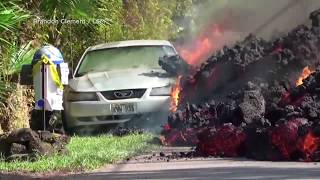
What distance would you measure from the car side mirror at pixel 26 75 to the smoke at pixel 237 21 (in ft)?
10.4

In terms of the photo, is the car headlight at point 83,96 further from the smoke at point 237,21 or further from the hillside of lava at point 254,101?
the smoke at point 237,21

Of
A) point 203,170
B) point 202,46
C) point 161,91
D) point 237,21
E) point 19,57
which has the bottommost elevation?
point 203,170

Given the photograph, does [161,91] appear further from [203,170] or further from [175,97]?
[203,170]

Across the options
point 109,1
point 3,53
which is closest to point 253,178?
point 3,53

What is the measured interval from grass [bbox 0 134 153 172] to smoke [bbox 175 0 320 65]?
2.74 metres

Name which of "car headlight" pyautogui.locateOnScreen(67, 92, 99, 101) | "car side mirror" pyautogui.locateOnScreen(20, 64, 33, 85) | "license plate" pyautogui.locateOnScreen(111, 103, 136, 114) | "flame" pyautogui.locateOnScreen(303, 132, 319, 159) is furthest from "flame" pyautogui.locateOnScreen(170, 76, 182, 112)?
"flame" pyautogui.locateOnScreen(303, 132, 319, 159)

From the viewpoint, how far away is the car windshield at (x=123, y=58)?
11.1m

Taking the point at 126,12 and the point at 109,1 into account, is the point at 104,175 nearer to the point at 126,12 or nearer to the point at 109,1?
the point at 109,1

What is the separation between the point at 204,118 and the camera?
28.7 ft

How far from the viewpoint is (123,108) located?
9.93 metres

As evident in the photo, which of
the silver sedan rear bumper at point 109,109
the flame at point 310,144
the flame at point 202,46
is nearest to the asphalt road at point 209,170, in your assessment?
the flame at point 310,144

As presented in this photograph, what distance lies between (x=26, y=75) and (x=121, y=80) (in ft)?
4.74

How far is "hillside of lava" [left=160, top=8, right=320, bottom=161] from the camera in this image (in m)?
7.11

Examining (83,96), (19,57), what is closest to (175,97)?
(83,96)
